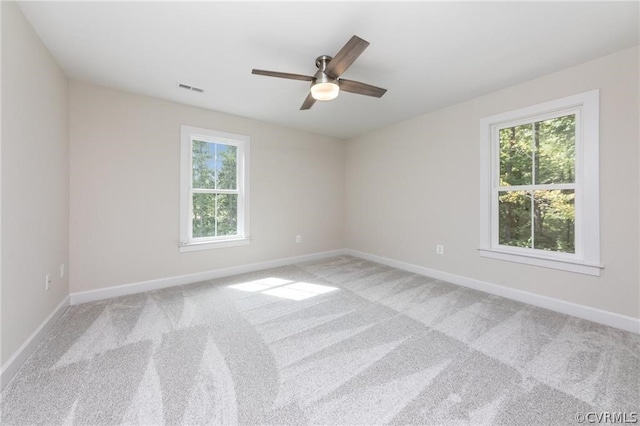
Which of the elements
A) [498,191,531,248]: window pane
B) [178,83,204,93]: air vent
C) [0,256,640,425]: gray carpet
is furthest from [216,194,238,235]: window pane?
[498,191,531,248]: window pane

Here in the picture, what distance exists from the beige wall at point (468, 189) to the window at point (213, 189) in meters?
2.18

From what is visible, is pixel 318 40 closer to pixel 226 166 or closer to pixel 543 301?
pixel 226 166

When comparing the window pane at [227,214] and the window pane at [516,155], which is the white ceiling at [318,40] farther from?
the window pane at [227,214]

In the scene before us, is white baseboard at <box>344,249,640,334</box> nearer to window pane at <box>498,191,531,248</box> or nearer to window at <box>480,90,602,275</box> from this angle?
window at <box>480,90,602,275</box>

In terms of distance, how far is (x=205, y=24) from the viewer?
1.82 metres

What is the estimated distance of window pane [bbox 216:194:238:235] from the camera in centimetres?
365

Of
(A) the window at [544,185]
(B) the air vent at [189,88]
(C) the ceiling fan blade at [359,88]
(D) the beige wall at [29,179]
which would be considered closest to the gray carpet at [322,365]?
(D) the beige wall at [29,179]

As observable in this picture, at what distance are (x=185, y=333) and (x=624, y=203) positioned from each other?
3939 mm

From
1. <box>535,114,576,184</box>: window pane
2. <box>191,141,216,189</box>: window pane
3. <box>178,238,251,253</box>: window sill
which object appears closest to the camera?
<box>535,114,576,184</box>: window pane

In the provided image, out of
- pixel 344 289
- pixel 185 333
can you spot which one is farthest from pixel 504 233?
pixel 185 333

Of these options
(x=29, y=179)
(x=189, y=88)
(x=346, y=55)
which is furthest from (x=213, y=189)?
(x=346, y=55)

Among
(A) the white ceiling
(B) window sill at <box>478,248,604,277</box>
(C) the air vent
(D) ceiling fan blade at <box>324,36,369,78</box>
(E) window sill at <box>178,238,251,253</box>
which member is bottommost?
(B) window sill at <box>478,248,604,277</box>

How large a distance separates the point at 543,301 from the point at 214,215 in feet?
13.5

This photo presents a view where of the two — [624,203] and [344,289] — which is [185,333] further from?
[624,203]
